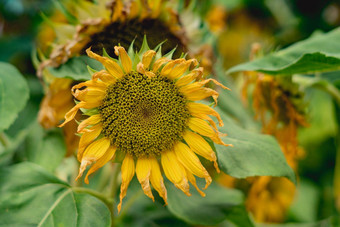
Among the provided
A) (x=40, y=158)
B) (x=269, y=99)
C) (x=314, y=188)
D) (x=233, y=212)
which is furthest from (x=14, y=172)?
(x=314, y=188)

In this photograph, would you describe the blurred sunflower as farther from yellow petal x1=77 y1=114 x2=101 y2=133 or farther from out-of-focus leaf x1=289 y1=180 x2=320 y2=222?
out-of-focus leaf x1=289 y1=180 x2=320 y2=222

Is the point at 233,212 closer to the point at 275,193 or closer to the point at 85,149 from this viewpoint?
the point at 85,149

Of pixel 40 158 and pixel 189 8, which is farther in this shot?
pixel 189 8

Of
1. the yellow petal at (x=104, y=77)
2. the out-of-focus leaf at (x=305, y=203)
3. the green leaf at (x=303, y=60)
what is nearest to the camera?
the yellow petal at (x=104, y=77)

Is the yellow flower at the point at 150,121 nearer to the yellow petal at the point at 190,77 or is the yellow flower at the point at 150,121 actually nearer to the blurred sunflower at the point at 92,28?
the yellow petal at the point at 190,77

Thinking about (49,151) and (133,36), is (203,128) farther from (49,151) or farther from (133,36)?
(49,151)

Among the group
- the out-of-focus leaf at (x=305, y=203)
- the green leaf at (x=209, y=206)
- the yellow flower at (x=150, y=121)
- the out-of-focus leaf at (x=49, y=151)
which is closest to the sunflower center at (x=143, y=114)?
the yellow flower at (x=150, y=121)
